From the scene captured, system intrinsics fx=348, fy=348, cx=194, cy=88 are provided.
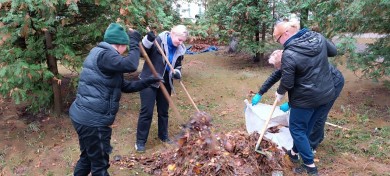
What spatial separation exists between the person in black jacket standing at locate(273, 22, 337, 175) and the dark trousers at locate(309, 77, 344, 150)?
229 millimetres

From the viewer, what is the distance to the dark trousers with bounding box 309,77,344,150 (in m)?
4.04

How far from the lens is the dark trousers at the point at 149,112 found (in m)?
4.45

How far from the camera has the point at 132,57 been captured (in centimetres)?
325

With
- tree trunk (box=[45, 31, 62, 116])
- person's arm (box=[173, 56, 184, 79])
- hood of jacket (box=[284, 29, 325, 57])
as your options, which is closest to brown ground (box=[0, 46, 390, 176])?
tree trunk (box=[45, 31, 62, 116])

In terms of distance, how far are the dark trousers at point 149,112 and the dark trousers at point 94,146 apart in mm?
1118

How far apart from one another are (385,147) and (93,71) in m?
3.82

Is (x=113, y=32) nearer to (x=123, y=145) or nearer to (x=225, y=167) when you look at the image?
(x=225, y=167)

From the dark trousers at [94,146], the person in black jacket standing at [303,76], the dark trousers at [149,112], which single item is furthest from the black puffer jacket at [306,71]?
the dark trousers at [94,146]

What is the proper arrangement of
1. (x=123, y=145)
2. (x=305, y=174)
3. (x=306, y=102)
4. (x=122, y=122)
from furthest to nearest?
1. (x=122, y=122)
2. (x=123, y=145)
3. (x=305, y=174)
4. (x=306, y=102)

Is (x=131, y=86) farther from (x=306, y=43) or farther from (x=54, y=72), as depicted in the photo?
(x=54, y=72)

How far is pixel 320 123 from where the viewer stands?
13.7 feet

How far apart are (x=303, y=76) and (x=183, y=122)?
199 centimetres

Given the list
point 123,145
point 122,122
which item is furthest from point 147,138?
point 122,122

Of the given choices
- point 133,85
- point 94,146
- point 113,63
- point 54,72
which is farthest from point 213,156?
point 54,72
